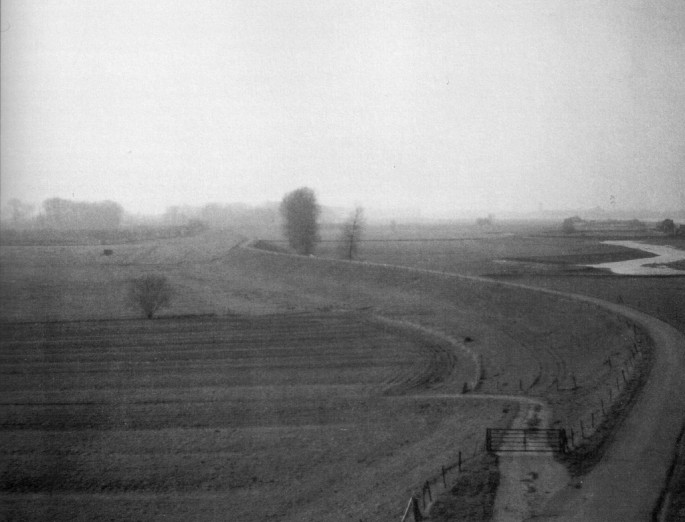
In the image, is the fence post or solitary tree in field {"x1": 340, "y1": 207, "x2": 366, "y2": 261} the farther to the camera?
solitary tree in field {"x1": 340, "y1": 207, "x2": 366, "y2": 261}

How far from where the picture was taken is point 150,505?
12.3 meters

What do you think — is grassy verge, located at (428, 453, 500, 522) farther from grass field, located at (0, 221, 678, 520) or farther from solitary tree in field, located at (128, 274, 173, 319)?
solitary tree in field, located at (128, 274, 173, 319)

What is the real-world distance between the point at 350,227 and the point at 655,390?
160 feet

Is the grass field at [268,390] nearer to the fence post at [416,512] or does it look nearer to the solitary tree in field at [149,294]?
the fence post at [416,512]

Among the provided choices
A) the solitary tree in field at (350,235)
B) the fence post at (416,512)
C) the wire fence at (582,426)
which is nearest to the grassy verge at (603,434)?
the wire fence at (582,426)

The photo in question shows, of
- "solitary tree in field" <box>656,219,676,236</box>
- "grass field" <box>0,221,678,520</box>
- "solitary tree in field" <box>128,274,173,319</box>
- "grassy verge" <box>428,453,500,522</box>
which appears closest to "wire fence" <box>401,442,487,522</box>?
"grassy verge" <box>428,453,500,522</box>

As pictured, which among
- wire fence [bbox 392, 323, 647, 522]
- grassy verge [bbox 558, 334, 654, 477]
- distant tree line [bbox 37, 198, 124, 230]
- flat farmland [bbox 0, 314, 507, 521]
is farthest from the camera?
distant tree line [bbox 37, 198, 124, 230]

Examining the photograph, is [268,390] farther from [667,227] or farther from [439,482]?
[667,227]

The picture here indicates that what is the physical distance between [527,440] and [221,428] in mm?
9095

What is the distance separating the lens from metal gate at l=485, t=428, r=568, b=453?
40.8 feet

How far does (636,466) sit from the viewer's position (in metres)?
10.9

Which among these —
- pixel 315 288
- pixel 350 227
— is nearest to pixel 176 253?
pixel 350 227

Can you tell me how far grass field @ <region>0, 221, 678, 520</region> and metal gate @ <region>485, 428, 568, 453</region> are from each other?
76 centimetres

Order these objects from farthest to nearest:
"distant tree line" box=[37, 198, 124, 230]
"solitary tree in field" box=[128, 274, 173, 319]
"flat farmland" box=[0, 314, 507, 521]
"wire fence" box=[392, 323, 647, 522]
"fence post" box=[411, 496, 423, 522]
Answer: "distant tree line" box=[37, 198, 124, 230], "solitary tree in field" box=[128, 274, 173, 319], "flat farmland" box=[0, 314, 507, 521], "wire fence" box=[392, 323, 647, 522], "fence post" box=[411, 496, 423, 522]
